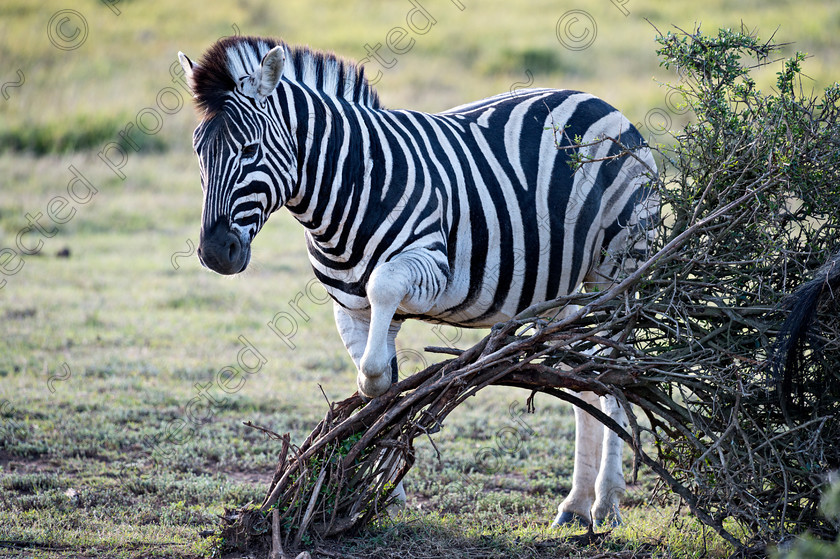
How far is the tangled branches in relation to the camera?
14.0ft

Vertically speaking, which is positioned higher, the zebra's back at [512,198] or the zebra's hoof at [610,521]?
the zebra's back at [512,198]

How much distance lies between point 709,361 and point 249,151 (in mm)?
2559

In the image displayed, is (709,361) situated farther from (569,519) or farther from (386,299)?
(569,519)

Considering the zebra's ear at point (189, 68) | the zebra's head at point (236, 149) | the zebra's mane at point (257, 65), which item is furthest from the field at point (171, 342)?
the zebra's ear at point (189, 68)

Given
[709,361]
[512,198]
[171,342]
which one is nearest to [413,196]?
[512,198]

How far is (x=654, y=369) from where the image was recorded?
425cm

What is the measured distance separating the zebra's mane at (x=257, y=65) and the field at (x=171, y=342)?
1804mm

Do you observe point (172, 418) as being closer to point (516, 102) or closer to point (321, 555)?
point (321, 555)

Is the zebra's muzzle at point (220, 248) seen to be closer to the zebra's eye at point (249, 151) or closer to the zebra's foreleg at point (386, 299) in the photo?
the zebra's eye at point (249, 151)

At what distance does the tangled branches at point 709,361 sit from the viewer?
168 inches

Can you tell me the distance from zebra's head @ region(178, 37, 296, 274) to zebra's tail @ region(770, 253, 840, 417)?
2.58 meters

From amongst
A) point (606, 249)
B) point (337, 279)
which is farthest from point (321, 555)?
point (606, 249)

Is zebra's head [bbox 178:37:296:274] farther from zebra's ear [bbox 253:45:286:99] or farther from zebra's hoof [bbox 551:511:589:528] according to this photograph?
zebra's hoof [bbox 551:511:589:528]

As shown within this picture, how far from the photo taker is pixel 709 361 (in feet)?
14.2
